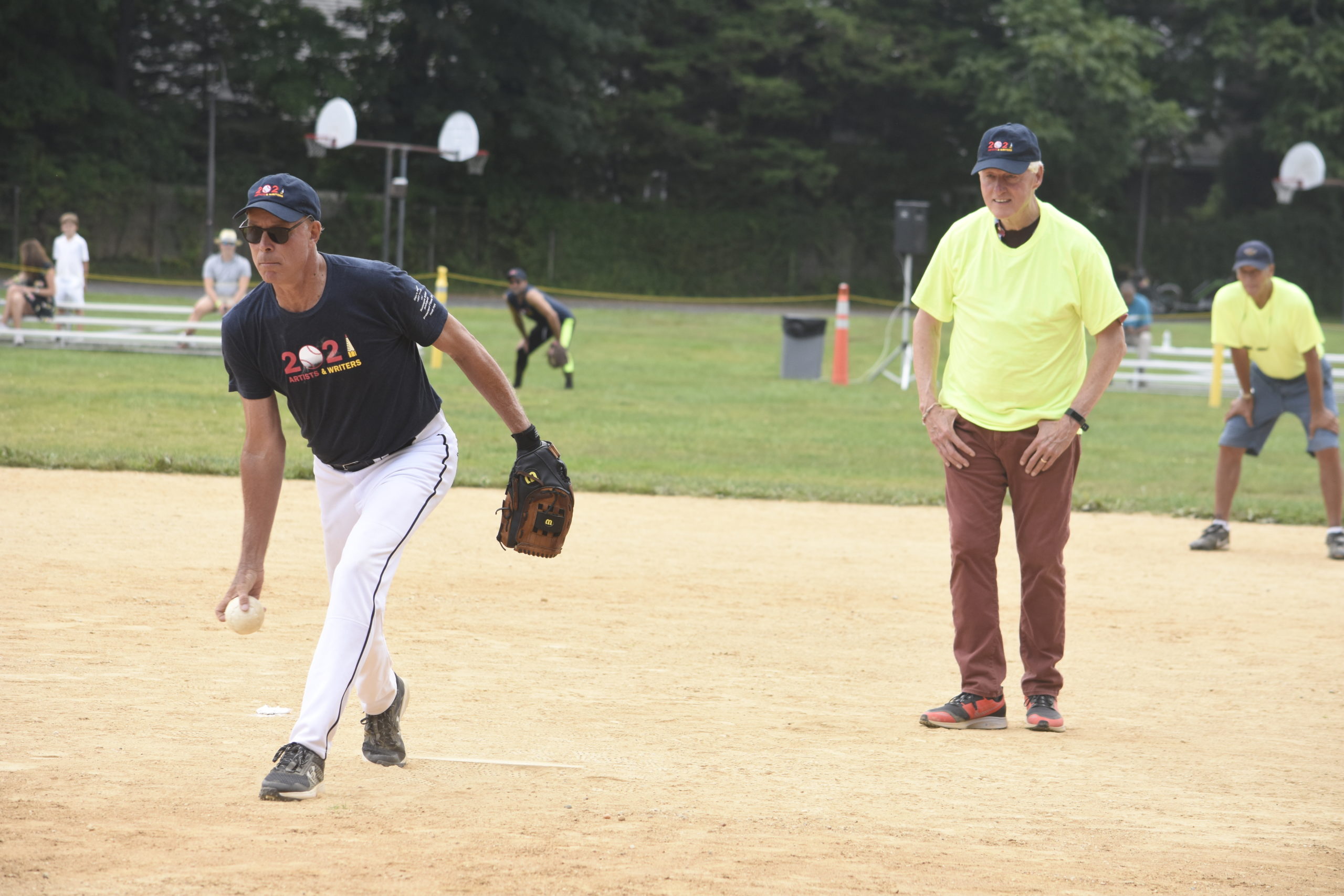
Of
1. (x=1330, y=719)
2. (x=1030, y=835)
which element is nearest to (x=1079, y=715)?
(x=1330, y=719)

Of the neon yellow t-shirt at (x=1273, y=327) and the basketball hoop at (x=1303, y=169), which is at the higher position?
the basketball hoop at (x=1303, y=169)

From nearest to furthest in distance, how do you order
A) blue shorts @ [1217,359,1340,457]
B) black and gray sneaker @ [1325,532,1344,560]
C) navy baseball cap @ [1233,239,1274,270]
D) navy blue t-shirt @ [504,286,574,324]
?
navy baseball cap @ [1233,239,1274,270] < black and gray sneaker @ [1325,532,1344,560] < blue shorts @ [1217,359,1340,457] < navy blue t-shirt @ [504,286,574,324]

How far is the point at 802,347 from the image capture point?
22.8 metres

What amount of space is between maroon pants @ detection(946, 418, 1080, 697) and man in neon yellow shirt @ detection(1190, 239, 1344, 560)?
4.36 meters

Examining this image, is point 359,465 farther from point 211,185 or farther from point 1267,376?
point 211,185

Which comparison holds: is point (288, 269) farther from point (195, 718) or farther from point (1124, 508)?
point (1124, 508)

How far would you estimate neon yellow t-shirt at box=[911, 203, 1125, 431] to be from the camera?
571 centimetres

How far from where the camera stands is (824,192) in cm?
5044

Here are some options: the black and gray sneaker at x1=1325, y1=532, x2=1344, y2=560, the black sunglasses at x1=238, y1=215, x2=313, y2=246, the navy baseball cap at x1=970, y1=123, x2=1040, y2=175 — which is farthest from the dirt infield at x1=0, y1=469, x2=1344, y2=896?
the navy baseball cap at x1=970, y1=123, x2=1040, y2=175

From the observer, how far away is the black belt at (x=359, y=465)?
4930 millimetres

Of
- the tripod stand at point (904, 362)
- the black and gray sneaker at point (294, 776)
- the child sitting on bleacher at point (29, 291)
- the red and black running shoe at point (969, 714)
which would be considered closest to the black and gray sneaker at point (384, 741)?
A: the black and gray sneaker at point (294, 776)

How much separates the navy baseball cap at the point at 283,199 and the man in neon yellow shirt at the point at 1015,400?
2.46 meters

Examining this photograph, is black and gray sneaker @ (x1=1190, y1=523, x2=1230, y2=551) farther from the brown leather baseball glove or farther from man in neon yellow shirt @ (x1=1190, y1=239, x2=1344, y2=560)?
the brown leather baseball glove

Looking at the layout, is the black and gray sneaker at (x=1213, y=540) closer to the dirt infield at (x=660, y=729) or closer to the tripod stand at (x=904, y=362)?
the dirt infield at (x=660, y=729)
